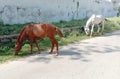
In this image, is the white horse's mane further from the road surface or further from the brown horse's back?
the brown horse's back

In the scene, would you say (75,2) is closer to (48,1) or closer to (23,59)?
(48,1)

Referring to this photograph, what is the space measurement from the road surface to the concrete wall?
6.46 m

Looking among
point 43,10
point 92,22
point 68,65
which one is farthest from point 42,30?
point 43,10

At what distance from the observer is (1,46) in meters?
12.2

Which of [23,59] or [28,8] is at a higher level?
[28,8]

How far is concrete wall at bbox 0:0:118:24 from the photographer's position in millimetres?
17547

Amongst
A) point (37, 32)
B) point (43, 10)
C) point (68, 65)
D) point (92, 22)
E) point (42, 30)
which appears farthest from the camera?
point (43, 10)

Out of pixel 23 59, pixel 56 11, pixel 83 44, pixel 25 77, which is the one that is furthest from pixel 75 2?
pixel 25 77

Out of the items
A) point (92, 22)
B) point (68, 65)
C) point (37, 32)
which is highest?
point (37, 32)

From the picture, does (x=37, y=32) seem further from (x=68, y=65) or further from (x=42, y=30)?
(x=68, y=65)

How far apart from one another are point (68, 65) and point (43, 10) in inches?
A: 478

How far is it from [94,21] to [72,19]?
8.79m

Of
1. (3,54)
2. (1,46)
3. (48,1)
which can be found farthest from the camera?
(48,1)

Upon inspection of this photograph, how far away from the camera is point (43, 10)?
21.1 m
